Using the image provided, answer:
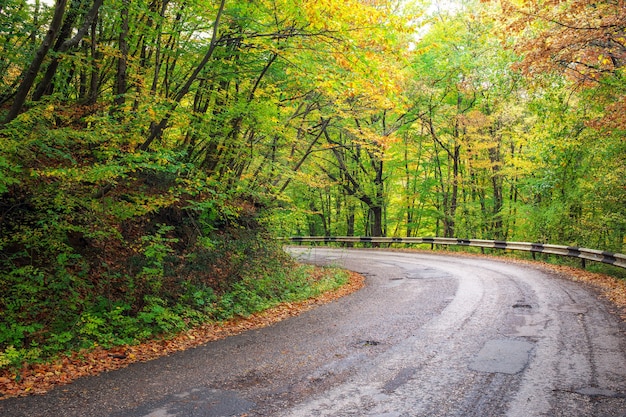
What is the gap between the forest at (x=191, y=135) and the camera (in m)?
7.25

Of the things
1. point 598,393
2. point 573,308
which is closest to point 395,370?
point 598,393

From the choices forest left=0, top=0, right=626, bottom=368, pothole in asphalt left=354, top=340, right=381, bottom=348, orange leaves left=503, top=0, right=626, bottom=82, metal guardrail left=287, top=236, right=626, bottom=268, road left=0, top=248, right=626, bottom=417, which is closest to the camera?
road left=0, top=248, right=626, bottom=417

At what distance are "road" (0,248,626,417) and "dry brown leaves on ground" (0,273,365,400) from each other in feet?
1.13

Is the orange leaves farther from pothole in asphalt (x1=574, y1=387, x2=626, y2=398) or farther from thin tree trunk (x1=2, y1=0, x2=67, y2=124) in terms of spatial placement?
thin tree trunk (x1=2, y1=0, x2=67, y2=124)

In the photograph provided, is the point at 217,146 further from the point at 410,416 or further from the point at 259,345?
the point at 410,416

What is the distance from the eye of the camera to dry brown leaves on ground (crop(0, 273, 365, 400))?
17.6 ft

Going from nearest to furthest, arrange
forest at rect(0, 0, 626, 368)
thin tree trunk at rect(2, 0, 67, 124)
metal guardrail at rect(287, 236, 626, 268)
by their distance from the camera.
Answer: thin tree trunk at rect(2, 0, 67, 124)
forest at rect(0, 0, 626, 368)
metal guardrail at rect(287, 236, 626, 268)

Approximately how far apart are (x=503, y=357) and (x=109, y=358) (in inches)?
211

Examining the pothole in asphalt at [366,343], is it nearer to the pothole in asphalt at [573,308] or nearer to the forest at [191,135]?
the forest at [191,135]

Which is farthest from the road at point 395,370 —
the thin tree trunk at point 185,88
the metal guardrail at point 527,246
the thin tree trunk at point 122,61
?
the thin tree trunk at point 122,61

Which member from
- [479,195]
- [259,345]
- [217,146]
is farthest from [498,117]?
[259,345]

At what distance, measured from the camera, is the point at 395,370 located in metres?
5.51

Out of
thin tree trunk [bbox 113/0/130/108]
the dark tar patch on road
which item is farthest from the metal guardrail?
thin tree trunk [bbox 113/0/130/108]

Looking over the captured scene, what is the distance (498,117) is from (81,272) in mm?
22221
